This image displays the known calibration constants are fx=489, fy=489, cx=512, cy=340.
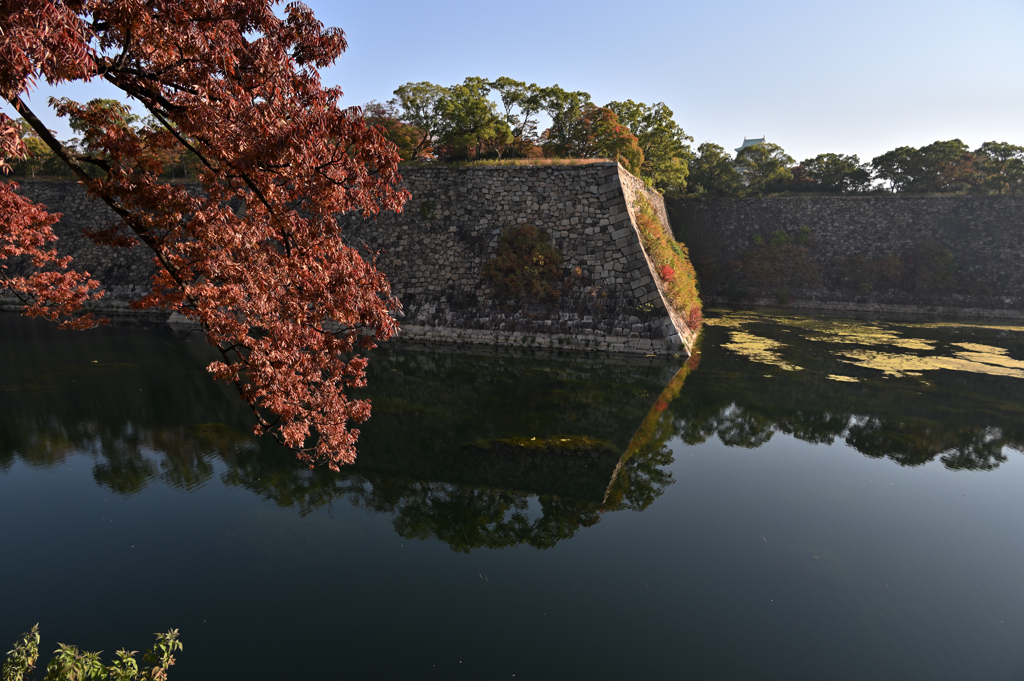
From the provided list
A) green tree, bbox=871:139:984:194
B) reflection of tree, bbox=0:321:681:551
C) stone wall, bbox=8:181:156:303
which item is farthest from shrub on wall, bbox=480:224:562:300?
green tree, bbox=871:139:984:194

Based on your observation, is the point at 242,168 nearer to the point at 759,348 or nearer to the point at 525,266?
the point at 525,266

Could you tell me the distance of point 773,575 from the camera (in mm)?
5133

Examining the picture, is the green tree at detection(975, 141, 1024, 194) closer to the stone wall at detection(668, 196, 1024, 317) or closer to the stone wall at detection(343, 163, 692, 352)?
the stone wall at detection(668, 196, 1024, 317)

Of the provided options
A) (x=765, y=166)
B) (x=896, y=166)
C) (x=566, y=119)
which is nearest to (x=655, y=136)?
(x=566, y=119)

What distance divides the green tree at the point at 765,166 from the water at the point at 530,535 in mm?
24587

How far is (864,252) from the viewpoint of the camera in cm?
2816

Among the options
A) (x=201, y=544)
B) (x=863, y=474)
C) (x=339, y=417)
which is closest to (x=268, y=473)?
(x=201, y=544)

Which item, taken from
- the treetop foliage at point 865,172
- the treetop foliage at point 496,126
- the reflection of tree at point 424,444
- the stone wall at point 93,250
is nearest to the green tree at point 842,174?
the treetop foliage at point 865,172

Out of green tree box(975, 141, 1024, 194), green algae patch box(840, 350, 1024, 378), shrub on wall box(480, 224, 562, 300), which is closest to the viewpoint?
green algae patch box(840, 350, 1024, 378)

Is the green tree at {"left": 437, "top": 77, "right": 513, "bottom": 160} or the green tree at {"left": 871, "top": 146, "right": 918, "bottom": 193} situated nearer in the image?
the green tree at {"left": 437, "top": 77, "right": 513, "bottom": 160}

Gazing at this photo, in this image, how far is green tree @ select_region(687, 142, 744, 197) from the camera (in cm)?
3238

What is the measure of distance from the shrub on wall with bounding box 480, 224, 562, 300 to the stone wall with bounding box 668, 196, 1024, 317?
655 inches

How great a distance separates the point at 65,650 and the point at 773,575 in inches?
228

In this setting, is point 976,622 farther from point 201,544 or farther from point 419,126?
point 419,126
